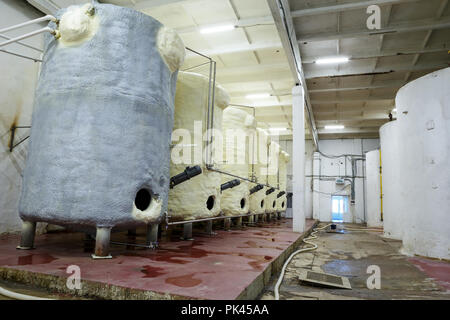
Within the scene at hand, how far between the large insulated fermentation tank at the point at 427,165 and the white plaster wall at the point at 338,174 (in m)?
13.2

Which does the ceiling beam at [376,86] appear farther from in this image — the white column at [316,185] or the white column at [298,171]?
the white column at [316,185]

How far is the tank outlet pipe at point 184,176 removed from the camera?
15.5 feet

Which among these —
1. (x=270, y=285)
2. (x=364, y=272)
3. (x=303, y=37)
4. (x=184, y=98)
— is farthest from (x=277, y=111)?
(x=270, y=285)

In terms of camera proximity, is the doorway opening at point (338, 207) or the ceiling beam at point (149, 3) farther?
the doorway opening at point (338, 207)

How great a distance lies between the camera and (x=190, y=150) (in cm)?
532

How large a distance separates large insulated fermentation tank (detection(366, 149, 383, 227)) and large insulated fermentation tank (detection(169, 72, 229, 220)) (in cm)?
948

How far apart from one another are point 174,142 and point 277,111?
10.7m

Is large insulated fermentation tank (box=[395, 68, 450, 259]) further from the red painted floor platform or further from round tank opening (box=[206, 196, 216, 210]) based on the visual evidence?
round tank opening (box=[206, 196, 216, 210])

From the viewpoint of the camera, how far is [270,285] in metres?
3.39

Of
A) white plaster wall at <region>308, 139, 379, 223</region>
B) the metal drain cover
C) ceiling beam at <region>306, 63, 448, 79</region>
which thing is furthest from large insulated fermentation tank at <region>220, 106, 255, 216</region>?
white plaster wall at <region>308, 139, 379, 223</region>

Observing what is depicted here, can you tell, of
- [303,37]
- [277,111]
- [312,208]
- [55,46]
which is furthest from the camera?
[312,208]

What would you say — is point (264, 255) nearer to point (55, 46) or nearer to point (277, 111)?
point (55, 46)

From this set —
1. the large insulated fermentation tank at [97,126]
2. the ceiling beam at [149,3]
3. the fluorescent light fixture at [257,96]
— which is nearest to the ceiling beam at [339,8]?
the ceiling beam at [149,3]
